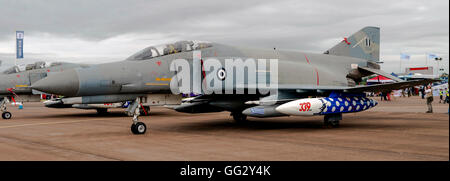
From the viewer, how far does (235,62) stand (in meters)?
10.3

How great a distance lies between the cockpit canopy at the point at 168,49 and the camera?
969 cm

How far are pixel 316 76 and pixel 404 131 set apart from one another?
2918 millimetres

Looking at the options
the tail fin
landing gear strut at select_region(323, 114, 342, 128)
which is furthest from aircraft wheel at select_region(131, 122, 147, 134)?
the tail fin

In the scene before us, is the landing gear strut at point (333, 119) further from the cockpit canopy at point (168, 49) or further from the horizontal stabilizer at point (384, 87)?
the cockpit canopy at point (168, 49)

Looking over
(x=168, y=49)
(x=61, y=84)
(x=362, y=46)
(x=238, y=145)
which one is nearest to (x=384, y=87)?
(x=362, y=46)

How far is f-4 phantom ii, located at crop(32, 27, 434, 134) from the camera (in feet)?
29.5

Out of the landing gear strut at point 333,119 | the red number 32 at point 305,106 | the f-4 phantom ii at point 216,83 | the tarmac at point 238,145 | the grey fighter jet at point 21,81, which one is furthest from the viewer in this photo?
the grey fighter jet at point 21,81

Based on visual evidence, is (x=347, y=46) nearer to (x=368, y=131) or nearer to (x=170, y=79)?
(x=368, y=131)

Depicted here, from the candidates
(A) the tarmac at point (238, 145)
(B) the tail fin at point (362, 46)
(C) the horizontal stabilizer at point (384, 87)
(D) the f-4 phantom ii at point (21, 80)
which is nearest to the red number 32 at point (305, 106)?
(A) the tarmac at point (238, 145)

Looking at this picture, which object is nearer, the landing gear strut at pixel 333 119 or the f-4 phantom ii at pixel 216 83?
the f-4 phantom ii at pixel 216 83

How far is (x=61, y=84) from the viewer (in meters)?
8.36

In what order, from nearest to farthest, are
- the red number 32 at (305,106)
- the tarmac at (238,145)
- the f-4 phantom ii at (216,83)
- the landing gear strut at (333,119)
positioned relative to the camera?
the tarmac at (238,145), the f-4 phantom ii at (216,83), the red number 32 at (305,106), the landing gear strut at (333,119)

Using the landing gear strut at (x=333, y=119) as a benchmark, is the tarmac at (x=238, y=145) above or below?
below
